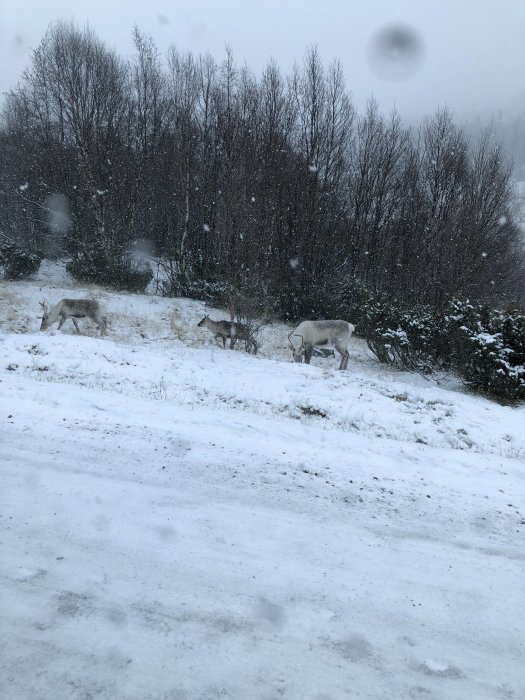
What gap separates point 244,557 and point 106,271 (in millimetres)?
21702

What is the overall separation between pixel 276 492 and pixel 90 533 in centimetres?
149

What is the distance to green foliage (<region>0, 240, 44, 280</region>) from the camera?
21141mm

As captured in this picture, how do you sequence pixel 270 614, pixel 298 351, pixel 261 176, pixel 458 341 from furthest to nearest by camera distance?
pixel 261 176
pixel 298 351
pixel 458 341
pixel 270 614

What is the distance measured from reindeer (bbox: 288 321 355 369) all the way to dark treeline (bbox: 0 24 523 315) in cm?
671

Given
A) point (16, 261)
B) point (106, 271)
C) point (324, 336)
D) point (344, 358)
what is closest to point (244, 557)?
point (324, 336)

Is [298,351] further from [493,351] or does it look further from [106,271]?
[106,271]

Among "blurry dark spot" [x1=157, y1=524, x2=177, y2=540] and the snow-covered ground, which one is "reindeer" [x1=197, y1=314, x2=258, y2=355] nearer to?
the snow-covered ground

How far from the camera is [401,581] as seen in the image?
279cm

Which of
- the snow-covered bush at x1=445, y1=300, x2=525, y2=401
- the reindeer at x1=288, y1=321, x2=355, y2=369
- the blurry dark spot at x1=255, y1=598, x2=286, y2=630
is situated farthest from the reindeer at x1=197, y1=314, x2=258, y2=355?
the blurry dark spot at x1=255, y1=598, x2=286, y2=630

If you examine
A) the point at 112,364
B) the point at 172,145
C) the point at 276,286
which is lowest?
the point at 112,364

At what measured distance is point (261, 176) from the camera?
18.9 metres

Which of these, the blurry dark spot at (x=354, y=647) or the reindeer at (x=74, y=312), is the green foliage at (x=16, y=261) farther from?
the blurry dark spot at (x=354, y=647)

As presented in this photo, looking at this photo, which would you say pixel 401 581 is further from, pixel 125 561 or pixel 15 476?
pixel 15 476

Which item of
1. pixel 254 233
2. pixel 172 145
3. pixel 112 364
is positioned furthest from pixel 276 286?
pixel 112 364
